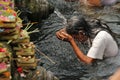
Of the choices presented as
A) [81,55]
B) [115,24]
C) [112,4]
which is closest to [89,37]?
[81,55]

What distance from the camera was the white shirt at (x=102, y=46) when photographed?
548 cm

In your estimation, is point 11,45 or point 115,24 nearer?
point 11,45

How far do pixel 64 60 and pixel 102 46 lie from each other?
165 cm

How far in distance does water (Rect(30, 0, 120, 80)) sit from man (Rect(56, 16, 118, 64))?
24cm

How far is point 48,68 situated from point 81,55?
3.84 ft

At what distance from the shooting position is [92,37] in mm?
5684

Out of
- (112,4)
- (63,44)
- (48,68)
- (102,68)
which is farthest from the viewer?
(112,4)

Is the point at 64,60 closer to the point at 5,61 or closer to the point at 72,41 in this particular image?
the point at 72,41

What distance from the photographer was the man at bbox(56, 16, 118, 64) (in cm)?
551

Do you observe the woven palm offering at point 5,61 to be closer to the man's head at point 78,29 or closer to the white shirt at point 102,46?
the man's head at point 78,29

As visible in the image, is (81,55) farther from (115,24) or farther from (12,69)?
(115,24)

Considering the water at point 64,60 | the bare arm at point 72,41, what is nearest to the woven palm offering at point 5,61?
the bare arm at point 72,41

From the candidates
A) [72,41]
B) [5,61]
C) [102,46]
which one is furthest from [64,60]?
[5,61]

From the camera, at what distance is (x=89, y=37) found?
5695mm
